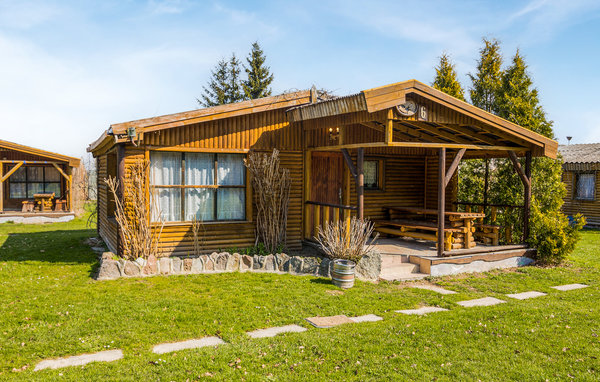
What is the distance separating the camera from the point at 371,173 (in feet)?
39.8

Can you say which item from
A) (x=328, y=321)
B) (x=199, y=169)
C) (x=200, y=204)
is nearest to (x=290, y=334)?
(x=328, y=321)

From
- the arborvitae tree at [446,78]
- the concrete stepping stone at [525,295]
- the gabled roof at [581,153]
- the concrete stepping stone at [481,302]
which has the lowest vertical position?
the concrete stepping stone at [525,295]

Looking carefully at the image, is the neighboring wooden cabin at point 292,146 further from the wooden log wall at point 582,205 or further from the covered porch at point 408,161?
the wooden log wall at point 582,205

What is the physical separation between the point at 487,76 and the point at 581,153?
6.57 m

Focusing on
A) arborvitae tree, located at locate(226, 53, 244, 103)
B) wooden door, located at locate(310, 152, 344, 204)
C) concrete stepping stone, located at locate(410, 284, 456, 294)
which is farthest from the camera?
arborvitae tree, located at locate(226, 53, 244, 103)

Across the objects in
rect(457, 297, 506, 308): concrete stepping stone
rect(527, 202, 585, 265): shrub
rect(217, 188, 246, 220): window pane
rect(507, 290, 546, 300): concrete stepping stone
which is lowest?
rect(507, 290, 546, 300): concrete stepping stone

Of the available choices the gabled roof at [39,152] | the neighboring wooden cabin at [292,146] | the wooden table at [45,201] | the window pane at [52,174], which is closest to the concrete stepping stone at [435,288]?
the neighboring wooden cabin at [292,146]

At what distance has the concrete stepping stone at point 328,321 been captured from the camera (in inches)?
225

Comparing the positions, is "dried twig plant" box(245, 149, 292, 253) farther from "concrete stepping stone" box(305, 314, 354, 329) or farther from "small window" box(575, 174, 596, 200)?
"small window" box(575, 174, 596, 200)

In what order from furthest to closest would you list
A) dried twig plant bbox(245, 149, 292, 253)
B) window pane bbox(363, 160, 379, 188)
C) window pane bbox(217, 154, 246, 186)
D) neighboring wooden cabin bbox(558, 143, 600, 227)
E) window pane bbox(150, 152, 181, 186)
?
1. neighboring wooden cabin bbox(558, 143, 600, 227)
2. window pane bbox(363, 160, 379, 188)
3. window pane bbox(217, 154, 246, 186)
4. dried twig plant bbox(245, 149, 292, 253)
5. window pane bbox(150, 152, 181, 186)

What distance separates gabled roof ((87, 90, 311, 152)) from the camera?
8.33 m

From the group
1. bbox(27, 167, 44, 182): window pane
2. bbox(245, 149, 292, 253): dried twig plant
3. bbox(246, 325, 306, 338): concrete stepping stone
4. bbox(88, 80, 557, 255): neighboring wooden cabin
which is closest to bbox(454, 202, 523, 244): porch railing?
bbox(88, 80, 557, 255): neighboring wooden cabin

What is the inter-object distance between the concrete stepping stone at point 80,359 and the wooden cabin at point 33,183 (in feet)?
52.4

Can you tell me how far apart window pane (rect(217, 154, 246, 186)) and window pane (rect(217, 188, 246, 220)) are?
173mm
